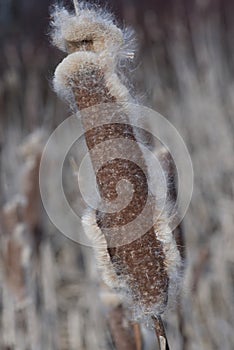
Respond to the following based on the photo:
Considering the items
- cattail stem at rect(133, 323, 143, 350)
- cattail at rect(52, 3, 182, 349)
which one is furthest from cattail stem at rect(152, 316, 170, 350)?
cattail stem at rect(133, 323, 143, 350)

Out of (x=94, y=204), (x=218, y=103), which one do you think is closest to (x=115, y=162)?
(x=94, y=204)

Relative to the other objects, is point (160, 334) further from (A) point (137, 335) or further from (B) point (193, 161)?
(B) point (193, 161)

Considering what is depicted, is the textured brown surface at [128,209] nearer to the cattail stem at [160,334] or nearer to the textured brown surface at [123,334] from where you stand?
the cattail stem at [160,334]

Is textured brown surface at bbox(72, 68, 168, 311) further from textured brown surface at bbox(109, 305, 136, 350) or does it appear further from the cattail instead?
textured brown surface at bbox(109, 305, 136, 350)

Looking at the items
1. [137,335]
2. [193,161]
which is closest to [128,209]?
[137,335]

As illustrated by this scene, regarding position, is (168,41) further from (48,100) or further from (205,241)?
(205,241)
